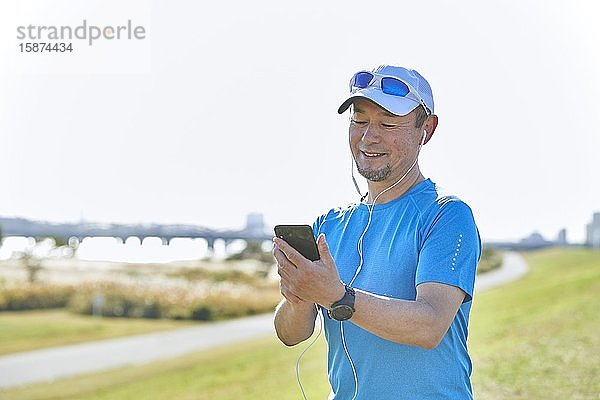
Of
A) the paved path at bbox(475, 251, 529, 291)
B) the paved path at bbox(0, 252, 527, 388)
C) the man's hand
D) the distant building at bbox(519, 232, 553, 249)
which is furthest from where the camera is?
the distant building at bbox(519, 232, 553, 249)

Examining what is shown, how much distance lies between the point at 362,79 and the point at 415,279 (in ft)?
1.34

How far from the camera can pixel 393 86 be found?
1.93m

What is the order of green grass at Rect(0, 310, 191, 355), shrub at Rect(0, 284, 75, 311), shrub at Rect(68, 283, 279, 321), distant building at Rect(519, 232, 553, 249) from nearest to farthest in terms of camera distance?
green grass at Rect(0, 310, 191, 355) → shrub at Rect(0, 284, 75, 311) → shrub at Rect(68, 283, 279, 321) → distant building at Rect(519, 232, 553, 249)

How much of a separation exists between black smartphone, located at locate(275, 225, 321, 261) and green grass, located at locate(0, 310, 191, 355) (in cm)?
1073

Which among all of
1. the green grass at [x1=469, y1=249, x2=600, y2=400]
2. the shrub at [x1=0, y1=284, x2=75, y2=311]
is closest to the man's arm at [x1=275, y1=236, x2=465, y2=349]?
the green grass at [x1=469, y1=249, x2=600, y2=400]

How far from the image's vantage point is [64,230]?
16.8 meters

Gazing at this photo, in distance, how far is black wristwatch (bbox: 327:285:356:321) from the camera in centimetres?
170

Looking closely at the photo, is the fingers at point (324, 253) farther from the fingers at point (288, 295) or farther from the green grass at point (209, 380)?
the green grass at point (209, 380)

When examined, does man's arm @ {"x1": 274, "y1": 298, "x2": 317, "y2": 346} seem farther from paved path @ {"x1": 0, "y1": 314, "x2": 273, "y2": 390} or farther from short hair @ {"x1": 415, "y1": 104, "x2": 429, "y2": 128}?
paved path @ {"x1": 0, "y1": 314, "x2": 273, "y2": 390}

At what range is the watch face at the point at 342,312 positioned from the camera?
5.58ft

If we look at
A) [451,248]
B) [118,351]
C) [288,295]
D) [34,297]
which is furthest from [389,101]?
[34,297]

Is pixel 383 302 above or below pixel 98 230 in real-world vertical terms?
above

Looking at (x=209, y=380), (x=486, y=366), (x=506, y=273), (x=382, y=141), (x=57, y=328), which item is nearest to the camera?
(x=382, y=141)

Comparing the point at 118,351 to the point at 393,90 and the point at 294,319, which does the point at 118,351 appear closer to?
the point at 294,319
